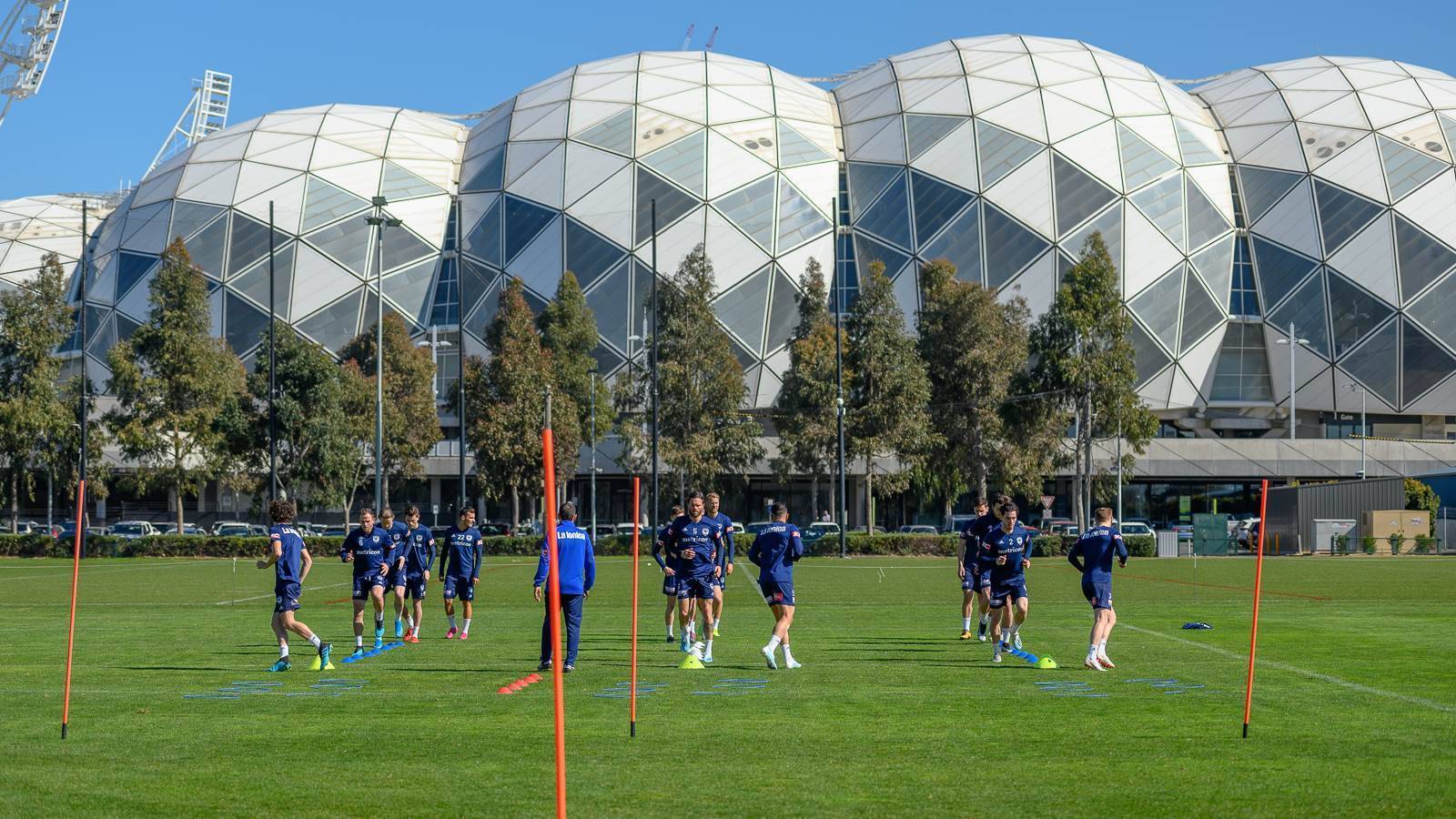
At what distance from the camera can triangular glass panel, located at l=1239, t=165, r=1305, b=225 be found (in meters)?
75.9

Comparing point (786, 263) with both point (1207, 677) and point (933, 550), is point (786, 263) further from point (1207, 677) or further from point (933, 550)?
point (1207, 677)

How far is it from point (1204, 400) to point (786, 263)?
74.9 ft

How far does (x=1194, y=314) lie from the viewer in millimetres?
73938

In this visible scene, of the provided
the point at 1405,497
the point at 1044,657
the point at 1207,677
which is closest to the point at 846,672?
the point at 1044,657

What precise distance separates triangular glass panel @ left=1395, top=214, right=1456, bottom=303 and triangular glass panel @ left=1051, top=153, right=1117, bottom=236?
48.2 feet

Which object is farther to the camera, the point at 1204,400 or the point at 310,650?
the point at 1204,400

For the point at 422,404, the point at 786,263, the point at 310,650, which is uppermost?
the point at 786,263

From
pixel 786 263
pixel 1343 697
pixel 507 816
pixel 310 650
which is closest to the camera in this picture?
pixel 507 816

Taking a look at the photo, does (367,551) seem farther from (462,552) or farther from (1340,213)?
(1340,213)

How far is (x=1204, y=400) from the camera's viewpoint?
→ 75.0m

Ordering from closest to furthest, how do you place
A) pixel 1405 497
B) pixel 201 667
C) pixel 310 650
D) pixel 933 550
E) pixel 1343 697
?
pixel 1343 697 < pixel 201 667 < pixel 310 650 < pixel 933 550 < pixel 1405 497

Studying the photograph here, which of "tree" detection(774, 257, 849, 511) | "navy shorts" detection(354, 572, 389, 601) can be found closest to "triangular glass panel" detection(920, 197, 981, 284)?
"tree" detection(774, 257, 849, 511)

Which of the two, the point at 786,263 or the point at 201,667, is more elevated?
the point at 786,263

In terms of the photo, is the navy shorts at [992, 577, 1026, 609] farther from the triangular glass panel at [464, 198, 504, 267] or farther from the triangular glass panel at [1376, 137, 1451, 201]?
the triangular glass panel at [1376, 137, 1451, 201]
